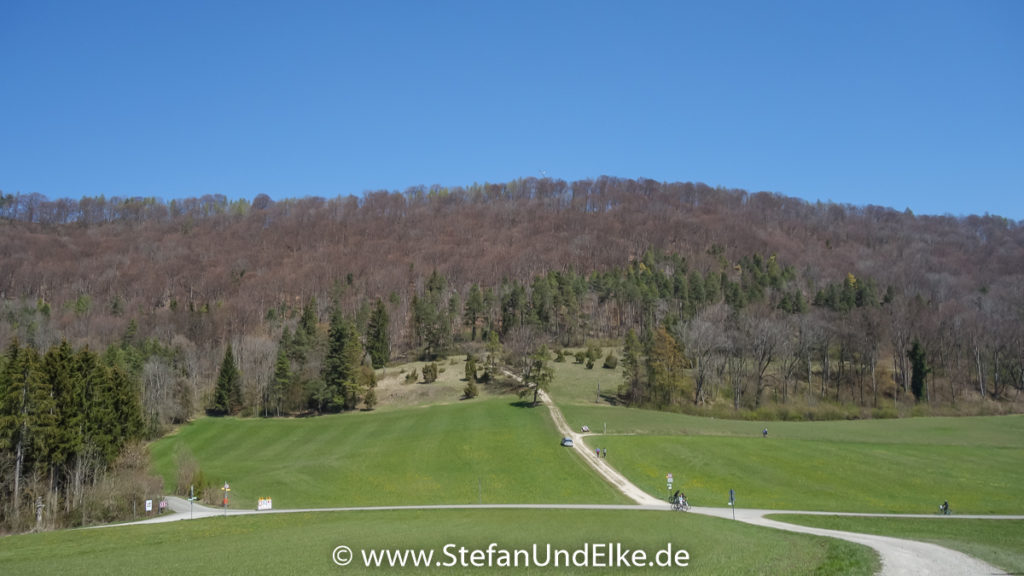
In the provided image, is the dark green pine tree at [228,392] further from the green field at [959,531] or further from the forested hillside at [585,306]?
the green field at [959,531]

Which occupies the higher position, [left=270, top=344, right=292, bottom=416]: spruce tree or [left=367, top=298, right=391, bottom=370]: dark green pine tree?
[left=367, top=298, right=391, bottom=370]: dark green pine tree

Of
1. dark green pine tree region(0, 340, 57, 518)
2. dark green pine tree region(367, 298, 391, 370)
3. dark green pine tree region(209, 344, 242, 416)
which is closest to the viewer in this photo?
dark green pine tree region(0, 340, 57, 518)

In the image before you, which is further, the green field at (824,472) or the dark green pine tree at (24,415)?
the green field at (824,472)

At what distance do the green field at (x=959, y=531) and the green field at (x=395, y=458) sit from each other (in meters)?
17.1

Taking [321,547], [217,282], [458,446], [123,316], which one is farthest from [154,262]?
[321,547]

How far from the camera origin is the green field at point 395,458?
1957 inches

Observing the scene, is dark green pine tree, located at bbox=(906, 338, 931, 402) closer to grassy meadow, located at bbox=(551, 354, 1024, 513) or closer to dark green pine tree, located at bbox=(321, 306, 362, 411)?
grassy meadow, located at bbox=(551, 354, 1024, 513)

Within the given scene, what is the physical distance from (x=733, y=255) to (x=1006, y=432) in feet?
392

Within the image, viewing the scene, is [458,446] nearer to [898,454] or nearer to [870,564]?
[898,454]

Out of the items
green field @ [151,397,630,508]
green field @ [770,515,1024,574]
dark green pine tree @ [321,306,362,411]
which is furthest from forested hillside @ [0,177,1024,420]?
green field @ [770,515,1024,574]

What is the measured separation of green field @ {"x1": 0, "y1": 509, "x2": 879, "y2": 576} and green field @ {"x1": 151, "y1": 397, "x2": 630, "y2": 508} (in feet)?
45.0

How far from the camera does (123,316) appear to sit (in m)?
142

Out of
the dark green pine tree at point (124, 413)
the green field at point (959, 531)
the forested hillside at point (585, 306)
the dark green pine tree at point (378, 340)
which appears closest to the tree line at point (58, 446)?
the dark green pine tree at point (124, 413)

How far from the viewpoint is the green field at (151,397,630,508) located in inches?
1957
